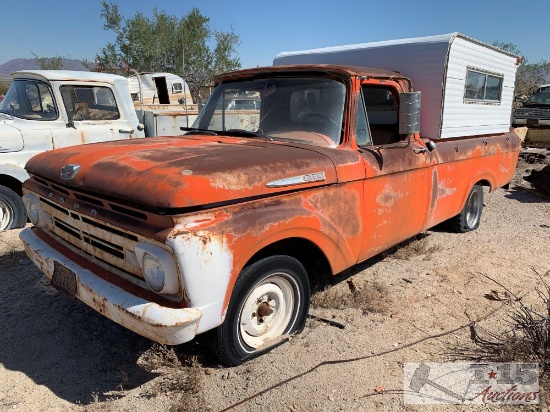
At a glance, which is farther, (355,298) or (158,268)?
(355,298)

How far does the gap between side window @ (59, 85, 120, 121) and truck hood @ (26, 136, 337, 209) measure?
3.04 m

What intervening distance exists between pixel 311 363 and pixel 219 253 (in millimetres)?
1149

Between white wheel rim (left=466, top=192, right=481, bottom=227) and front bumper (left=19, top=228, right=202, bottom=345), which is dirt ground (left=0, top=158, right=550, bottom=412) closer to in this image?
front bumper (left=19, top=228, right=202, bottom=345)

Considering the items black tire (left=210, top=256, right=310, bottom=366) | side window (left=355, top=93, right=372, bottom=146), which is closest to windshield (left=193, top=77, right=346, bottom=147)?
side window (left=355, top=93, right=372, bottom=146)

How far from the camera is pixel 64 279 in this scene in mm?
2840

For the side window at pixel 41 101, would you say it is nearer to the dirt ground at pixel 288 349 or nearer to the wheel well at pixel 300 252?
the dirt ground at pixel 288 349

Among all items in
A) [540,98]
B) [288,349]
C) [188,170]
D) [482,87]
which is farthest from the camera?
[540,98]

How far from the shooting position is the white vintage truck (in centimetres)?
567

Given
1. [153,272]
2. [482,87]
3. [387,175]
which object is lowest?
[153,272]

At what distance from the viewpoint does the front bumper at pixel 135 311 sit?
2.26m

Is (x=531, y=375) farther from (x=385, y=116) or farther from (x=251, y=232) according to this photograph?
(x=385, y=116)

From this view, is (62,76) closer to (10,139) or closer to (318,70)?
(10,139)

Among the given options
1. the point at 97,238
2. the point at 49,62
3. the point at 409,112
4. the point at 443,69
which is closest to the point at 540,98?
the point at 443,69
